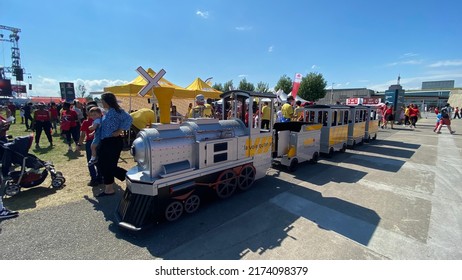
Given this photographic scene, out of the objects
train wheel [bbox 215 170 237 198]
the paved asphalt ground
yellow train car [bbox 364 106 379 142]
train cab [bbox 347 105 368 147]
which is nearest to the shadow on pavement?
the paved asphalt ground

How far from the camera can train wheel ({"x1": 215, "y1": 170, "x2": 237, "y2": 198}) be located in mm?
4730

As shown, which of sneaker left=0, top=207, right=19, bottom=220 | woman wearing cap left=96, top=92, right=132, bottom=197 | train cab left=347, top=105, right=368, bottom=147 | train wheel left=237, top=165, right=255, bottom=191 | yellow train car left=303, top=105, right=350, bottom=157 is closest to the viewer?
sneaker left=0, top=207, right=19, bottom=220

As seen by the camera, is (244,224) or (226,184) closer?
(244,224)

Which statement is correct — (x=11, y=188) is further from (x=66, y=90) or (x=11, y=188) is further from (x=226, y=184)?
(x=66, y=90)

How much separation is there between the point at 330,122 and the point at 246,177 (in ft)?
17.0

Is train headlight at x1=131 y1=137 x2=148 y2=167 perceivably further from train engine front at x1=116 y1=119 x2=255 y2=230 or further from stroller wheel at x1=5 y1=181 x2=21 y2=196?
stroller wheel at x1=5 y1=181 x2=21 y2=196

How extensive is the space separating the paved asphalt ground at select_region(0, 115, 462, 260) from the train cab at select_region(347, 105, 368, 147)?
472cm

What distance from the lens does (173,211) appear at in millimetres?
3930

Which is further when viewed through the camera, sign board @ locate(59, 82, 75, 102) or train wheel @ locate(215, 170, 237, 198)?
sign board @ locate(59, 82, 75, 102)

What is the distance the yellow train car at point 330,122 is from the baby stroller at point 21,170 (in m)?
8.68

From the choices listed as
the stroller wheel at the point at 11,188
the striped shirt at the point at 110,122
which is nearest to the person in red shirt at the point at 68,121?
the stroller wheel at the point at 11,188

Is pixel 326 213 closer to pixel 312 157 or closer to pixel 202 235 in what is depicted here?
pixel 202 235

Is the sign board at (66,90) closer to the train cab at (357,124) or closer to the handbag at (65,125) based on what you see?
the handbag at (65,125)

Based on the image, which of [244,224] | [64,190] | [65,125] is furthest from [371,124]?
[65,125]
